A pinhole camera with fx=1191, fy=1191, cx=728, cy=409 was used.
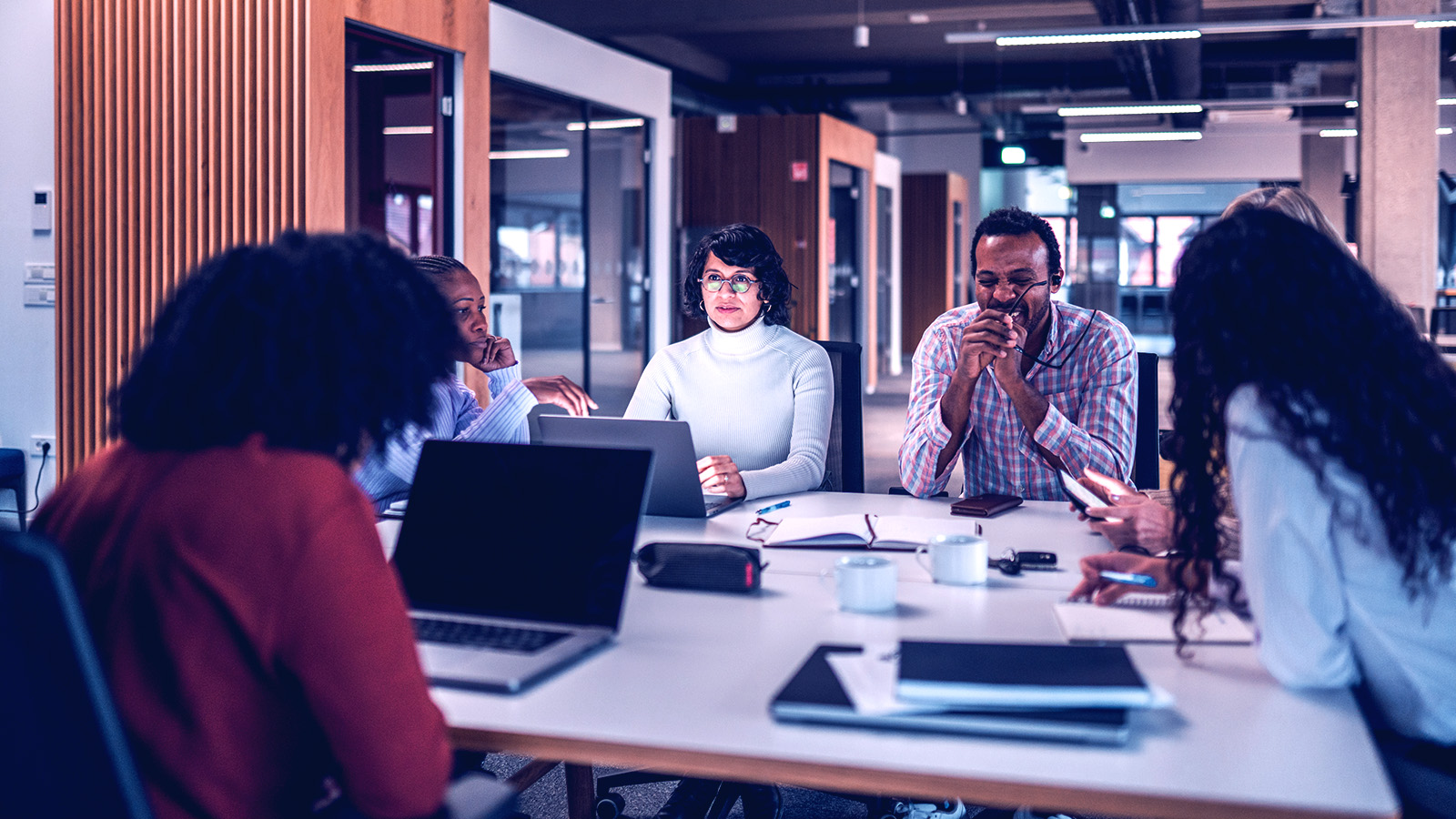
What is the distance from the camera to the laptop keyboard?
1.54m

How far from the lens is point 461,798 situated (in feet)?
3.82

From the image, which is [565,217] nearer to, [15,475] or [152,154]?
[152,154]

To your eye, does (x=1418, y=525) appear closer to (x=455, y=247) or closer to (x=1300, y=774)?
(x=1300, y=774)

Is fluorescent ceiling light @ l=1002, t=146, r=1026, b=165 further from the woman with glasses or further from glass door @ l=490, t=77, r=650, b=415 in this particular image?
the woman with glasses

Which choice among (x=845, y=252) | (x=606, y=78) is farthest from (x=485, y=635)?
(x=845, y=252)

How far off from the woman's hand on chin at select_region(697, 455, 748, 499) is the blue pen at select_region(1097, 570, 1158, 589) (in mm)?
1086

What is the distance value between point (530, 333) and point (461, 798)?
788cm

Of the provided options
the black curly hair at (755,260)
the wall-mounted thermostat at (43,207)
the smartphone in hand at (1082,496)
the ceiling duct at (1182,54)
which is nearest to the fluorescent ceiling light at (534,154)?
the wall-mounted thermostat at (43,207)

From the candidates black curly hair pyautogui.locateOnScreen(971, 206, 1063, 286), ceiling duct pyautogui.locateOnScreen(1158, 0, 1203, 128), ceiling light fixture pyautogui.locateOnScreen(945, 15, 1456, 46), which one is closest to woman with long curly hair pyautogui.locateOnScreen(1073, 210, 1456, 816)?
black curly hair pyautogui.locateOnScreen(971, 206, 1063, 286)

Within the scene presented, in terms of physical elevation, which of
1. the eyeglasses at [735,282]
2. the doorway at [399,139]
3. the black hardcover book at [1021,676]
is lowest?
the black hardcover book at [1021,676]

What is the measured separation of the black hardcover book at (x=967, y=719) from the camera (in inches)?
47.9

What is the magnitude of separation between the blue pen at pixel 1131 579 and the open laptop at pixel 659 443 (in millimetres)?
881

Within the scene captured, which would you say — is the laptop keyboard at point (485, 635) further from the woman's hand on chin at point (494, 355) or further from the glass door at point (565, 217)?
the glass door at point (565, 217)

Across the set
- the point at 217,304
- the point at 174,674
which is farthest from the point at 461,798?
the point at 217,304
